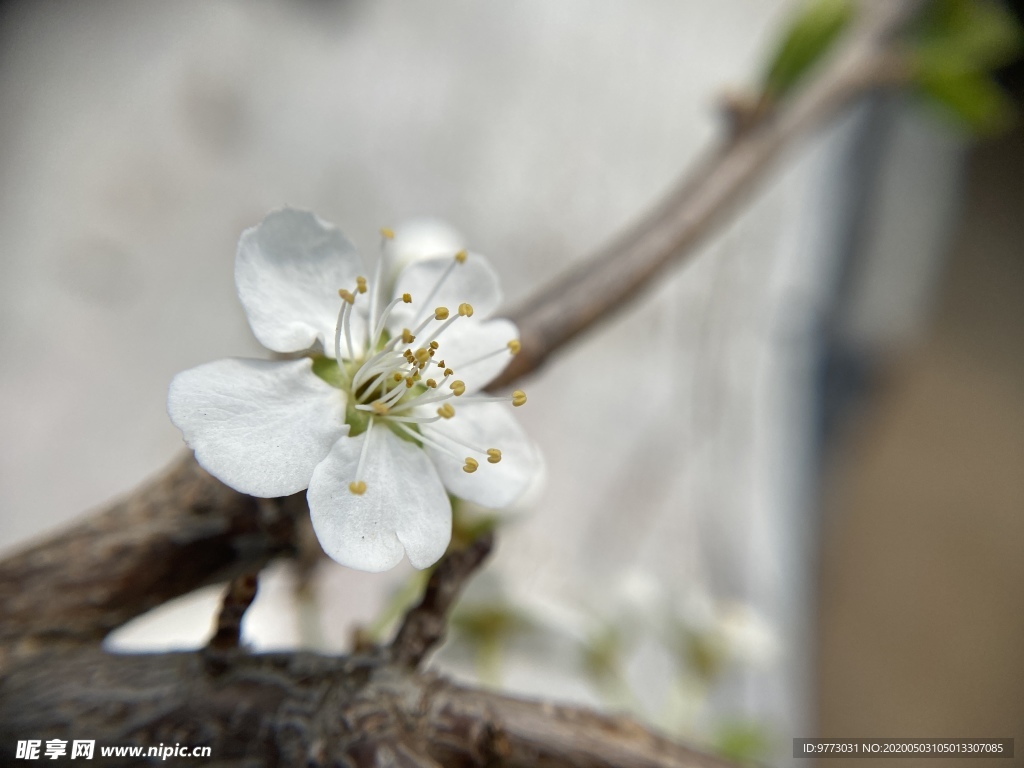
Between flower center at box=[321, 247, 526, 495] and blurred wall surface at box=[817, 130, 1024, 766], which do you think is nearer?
flower center at box=[321, 247, 526, 495]

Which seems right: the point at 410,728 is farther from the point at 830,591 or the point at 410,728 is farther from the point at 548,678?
the point at 830,591

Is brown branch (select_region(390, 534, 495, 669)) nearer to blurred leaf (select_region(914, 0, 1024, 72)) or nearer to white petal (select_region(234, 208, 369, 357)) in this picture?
white petal (select_region(234, 208, 369, 357))

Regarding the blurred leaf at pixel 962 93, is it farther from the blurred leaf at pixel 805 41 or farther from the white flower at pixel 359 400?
the white flower at pixel 359 400

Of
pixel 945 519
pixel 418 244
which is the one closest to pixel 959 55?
pixel 418 244

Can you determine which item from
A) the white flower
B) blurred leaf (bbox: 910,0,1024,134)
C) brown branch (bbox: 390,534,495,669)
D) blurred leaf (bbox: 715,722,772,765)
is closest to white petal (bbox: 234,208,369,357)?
the white flower

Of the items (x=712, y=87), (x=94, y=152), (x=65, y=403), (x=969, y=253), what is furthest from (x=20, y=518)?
(x=969, y=253)

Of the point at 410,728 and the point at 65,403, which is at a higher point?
the point at 65,403

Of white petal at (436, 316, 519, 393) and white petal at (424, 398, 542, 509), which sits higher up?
white petal at (436, 316, 519, 393)
